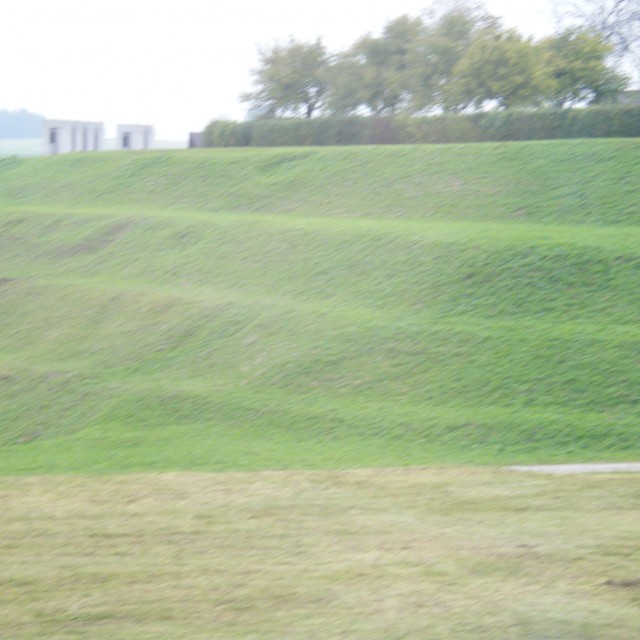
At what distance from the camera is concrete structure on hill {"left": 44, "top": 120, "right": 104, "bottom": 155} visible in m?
42.4

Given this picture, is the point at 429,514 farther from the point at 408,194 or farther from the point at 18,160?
the point at 18,160

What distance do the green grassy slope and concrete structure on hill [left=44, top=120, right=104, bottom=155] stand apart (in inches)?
862

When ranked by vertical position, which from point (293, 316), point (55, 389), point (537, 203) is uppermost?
point (537, 203)

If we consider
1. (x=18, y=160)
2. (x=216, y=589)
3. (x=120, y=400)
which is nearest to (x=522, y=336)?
(x=120, y=400)

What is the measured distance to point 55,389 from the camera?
12797 millimetres

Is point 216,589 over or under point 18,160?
under

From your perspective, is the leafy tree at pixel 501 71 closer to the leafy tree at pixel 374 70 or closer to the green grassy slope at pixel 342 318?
the leafy tree at pixel 374 70

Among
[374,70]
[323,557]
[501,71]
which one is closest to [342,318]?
[323,557]

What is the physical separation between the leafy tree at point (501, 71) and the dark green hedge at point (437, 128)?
267 centimetres

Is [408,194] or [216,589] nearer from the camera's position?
[216,589]

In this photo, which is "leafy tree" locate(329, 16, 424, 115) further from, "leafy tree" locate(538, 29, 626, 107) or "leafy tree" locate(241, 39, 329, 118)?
"leafy tree" locate(538, 29, 626, 107)

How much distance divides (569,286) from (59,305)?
327 inches

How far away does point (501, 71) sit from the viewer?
28.2 m

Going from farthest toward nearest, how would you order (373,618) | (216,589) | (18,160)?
1. (18,160)
2. (216,589)
3. (373,618)
